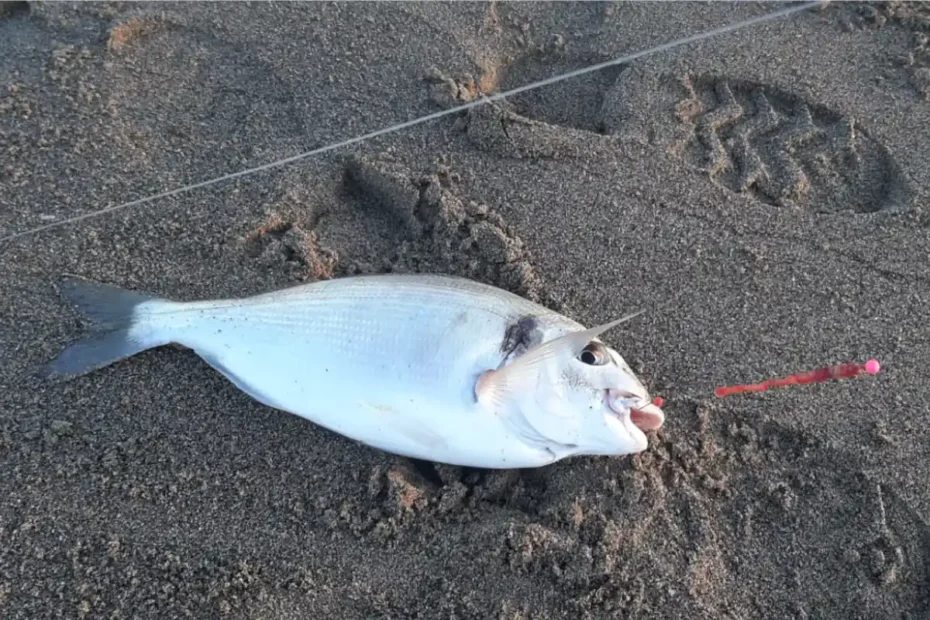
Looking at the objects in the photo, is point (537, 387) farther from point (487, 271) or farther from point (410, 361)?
point (487, 271)

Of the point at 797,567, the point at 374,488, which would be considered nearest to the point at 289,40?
the point at 374,488

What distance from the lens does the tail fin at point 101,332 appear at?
255 centimetres

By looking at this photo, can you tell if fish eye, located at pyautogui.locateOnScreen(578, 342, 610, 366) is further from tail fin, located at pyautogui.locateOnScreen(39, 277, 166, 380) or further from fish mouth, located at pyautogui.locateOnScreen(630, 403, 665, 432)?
tail fin, located at pyautogui.locateOnScreen(39, 277, 166, 380)

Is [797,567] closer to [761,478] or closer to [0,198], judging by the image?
[761,478]

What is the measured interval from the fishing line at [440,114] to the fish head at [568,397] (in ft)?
4.77

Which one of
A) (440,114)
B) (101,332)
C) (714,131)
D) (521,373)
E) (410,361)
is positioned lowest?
(101,332)

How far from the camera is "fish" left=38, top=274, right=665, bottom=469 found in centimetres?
229

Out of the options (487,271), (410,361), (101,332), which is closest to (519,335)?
(410,361)

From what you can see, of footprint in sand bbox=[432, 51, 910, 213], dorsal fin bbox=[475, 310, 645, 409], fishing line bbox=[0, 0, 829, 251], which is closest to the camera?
dorsal fin bbox=[475, 310, 645, 409]

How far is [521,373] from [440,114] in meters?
1.49

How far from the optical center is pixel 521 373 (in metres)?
2.28

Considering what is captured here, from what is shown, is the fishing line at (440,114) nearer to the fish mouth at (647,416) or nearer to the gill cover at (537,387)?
the gill cover at (537,387)

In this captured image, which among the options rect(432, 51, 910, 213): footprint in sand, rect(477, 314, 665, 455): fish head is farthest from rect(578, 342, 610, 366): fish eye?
rect(432, 51, 910, 213): footprint in sand

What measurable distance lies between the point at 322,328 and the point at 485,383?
26.4 inches
